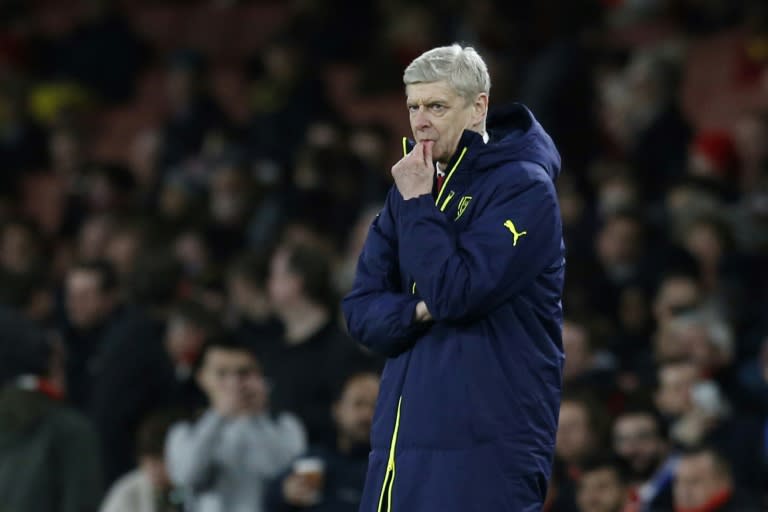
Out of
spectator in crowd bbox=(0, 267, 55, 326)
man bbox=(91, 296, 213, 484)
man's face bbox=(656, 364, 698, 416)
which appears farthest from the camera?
spectator in crowd bbox=(0, 267, 55, 326)

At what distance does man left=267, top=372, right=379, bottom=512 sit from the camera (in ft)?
22.7

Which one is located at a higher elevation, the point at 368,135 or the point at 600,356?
the point at 368,135

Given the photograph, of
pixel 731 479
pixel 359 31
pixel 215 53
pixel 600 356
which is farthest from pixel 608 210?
pixel 215 53

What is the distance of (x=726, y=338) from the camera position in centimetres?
841

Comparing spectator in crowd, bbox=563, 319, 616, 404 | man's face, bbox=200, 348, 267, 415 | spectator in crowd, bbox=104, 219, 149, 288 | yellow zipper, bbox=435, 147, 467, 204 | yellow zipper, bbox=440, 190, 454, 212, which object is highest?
yellow zipper, bbox=435, 147, 467, 204

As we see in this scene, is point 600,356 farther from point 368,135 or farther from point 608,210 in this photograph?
point 368,135

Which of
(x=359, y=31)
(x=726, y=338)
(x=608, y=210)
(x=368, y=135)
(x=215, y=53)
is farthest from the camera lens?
(x=215, y=53)

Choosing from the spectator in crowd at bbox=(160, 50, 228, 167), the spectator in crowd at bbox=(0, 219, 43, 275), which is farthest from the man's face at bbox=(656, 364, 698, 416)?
the spectator in crowd at bbox=(160, 50, 228, 167)

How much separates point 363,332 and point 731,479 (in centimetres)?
309

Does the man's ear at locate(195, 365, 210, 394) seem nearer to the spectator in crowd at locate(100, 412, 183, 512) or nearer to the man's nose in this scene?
the spectator in crowd at locate(100, 412, 183, 512)

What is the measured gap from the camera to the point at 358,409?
7094mm

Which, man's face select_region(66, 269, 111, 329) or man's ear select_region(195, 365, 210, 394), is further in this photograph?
man's face select_region(66, 269, 111, 329)

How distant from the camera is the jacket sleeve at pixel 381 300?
14.7ft

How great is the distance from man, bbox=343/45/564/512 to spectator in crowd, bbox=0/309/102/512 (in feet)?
10.6
